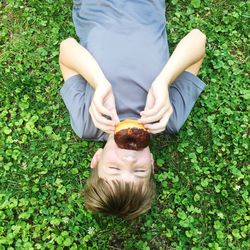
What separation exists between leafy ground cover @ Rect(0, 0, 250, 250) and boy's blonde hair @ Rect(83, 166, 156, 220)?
21.2 inches

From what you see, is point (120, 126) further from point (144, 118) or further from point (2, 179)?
point (2, 179)

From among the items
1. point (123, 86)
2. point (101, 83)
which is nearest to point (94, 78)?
point (101, 83)

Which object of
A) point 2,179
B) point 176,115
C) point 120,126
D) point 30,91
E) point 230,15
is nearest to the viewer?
point 120,126

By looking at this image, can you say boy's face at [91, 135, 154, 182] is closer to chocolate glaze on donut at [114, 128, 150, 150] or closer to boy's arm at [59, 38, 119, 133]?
chocolate glaze on donut at [114, 128, 150, 150]

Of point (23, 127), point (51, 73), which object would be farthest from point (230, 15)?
point (23, 127)

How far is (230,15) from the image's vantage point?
4785mm

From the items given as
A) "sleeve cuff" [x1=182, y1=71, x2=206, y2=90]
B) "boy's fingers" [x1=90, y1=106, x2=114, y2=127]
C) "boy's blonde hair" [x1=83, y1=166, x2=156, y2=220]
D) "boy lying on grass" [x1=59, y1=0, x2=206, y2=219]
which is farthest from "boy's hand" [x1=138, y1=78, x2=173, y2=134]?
"sleeve cuff" [x1=182, y1=71, x2=206, y2=90]

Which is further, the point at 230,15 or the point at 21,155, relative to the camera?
the point at 230,15

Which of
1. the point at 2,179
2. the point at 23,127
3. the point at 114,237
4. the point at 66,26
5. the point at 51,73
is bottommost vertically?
the point at 114,237

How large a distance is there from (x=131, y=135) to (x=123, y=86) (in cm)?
58

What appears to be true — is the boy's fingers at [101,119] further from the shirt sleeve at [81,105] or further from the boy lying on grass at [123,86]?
the shirt sleeve at [81,105]

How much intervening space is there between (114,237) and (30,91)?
154 cm

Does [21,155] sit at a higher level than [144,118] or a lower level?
lower

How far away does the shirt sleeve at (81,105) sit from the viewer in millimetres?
3875
